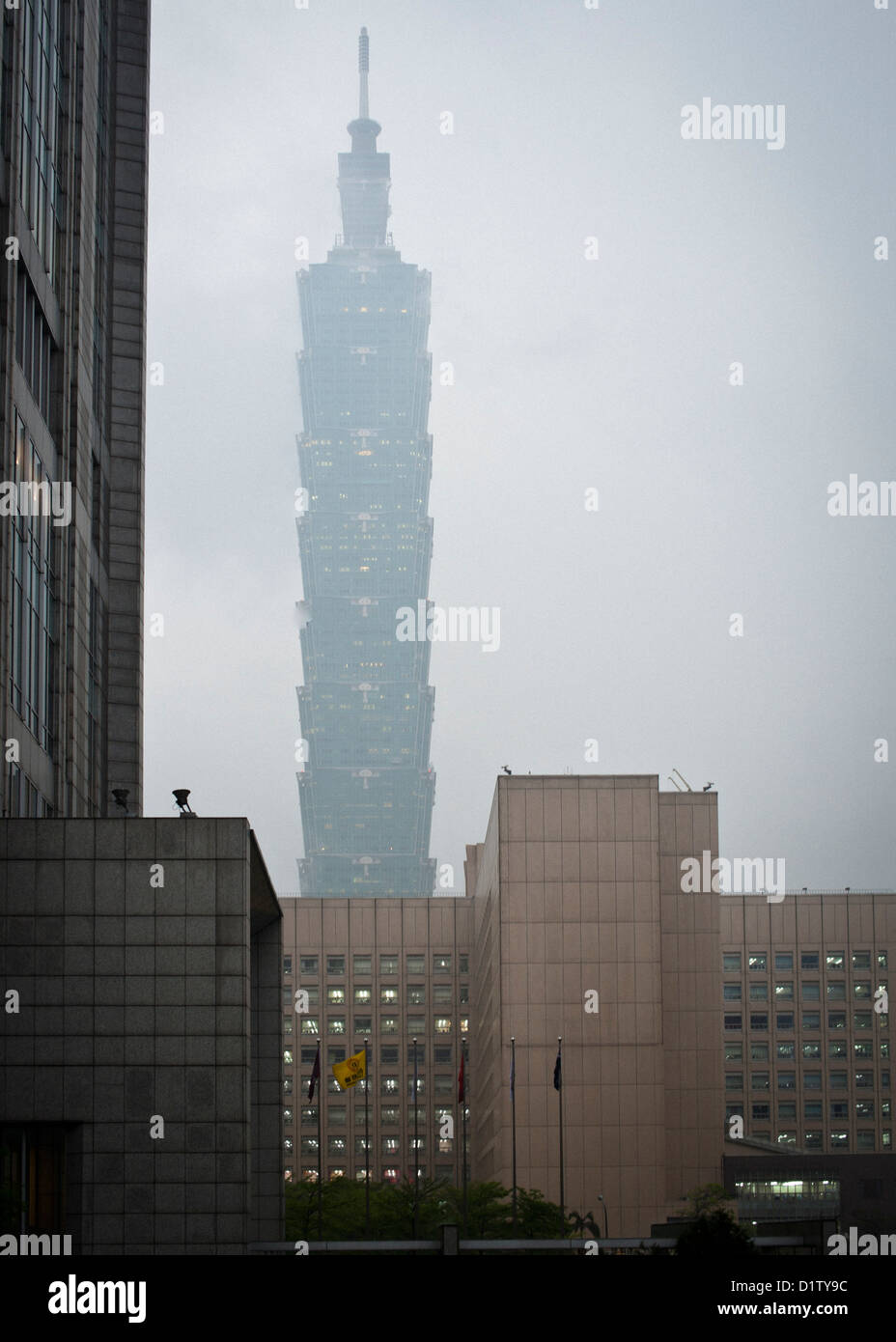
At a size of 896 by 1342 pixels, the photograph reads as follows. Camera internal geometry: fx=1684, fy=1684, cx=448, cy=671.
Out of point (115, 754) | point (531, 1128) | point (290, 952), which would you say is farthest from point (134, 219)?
point (290, 952)

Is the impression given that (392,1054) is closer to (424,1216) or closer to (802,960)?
(802,960)

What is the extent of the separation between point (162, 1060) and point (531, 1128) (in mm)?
68116

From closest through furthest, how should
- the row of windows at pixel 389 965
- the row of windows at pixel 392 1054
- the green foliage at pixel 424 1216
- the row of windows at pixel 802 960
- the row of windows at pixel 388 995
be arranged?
the green foliage at pixel 424 1216 < the row of windows at pixel 802 960 < the row of windows at pixel 392 1054 < the row of windows at pixel 388 995 < the row of windows at pixel 389 965

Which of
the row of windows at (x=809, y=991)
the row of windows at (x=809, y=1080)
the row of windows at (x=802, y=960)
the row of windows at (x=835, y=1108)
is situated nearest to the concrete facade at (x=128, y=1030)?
the row of windows at (x=809, y=1080)

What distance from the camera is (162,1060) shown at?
4609cm

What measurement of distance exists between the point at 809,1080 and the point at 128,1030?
5286 inches

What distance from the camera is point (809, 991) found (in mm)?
170875

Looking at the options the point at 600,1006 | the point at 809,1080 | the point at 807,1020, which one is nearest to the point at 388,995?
the point at 807,1020

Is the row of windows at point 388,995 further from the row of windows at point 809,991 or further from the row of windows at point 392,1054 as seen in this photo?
the row of windows at point 809,991

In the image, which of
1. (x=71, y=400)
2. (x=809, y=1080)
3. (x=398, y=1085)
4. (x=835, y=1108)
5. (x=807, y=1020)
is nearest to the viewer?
(x=71, y=400)

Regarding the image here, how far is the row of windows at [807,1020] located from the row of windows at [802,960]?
14.5 ft

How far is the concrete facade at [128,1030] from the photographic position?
1767 inches

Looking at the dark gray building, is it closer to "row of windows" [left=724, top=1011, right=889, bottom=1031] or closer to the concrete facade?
the concrete facade
